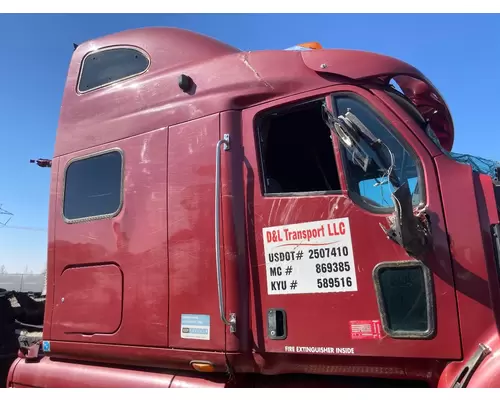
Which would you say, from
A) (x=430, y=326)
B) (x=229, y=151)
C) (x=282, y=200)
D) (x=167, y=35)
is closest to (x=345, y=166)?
(x=282, y=200)

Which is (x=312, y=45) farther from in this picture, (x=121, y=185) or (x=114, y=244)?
(x=114, y=244)

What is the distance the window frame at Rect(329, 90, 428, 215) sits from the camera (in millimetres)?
2439

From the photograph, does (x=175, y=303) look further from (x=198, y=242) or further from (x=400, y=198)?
(x=400, y=198)

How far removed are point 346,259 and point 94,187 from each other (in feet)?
6.90

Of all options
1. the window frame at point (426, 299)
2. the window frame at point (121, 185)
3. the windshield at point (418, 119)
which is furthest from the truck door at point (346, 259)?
the window frame at point (121, 185)

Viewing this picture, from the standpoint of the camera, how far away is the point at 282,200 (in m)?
2.75

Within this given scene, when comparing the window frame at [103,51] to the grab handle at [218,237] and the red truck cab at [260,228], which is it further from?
the grab handle at [218,237]

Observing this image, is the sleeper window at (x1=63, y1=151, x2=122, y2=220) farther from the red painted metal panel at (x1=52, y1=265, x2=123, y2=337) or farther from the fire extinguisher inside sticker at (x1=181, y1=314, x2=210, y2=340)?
the fire extinguisher inside sticker at (x1=181, y1=314, x2=210, y2=340)

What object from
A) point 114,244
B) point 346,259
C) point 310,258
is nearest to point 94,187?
point 114,244

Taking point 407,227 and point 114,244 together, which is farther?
point 114,244

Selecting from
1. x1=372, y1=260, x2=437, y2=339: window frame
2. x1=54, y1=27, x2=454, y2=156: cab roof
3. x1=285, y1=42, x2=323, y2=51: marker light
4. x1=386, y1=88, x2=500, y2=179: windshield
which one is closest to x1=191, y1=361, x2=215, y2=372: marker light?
x1=372, y1=260, x2=437, y2=339: window frame

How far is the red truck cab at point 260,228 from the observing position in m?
2.32

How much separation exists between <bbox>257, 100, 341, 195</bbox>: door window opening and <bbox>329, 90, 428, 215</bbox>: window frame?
112 millimetres

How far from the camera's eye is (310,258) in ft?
8.59
